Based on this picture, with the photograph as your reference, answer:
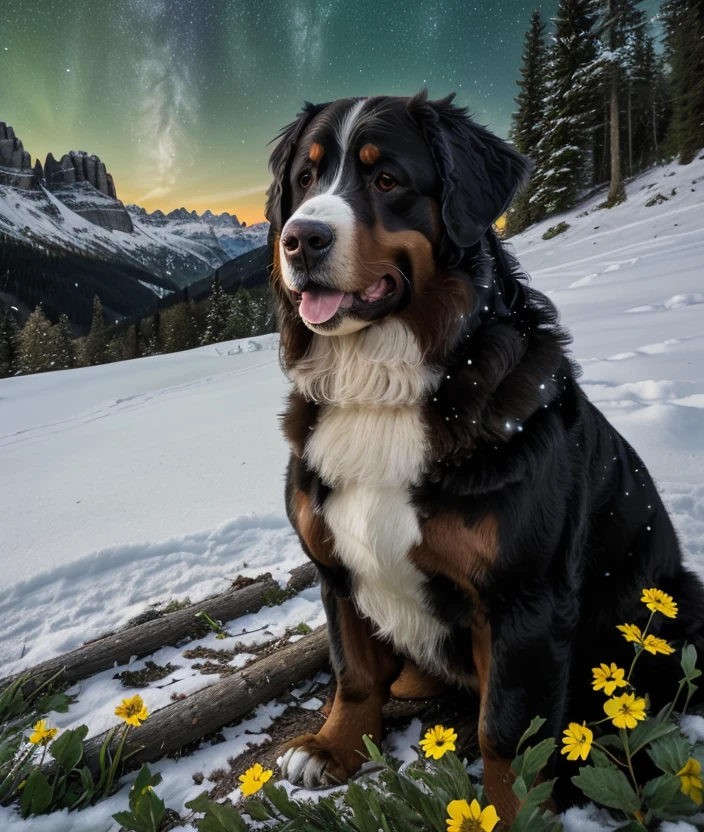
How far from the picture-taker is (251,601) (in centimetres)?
300

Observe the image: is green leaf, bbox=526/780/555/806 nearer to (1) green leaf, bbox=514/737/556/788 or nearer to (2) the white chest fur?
(1) green leaf, bbox=514/737/556/788

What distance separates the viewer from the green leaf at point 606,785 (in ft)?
4.41

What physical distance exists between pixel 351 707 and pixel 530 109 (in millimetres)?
31343

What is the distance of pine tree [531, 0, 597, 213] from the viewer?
888 inches

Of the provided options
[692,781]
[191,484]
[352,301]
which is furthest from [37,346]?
[692,781]

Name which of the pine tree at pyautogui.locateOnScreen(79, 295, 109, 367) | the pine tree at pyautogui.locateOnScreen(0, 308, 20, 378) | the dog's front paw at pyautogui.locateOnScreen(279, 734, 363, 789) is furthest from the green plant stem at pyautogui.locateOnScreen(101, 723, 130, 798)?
the pine tree at pyautogui.locateOnScreen(79, 295, 109, 367)

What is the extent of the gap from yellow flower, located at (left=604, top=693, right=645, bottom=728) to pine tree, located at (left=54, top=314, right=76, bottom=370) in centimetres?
4416

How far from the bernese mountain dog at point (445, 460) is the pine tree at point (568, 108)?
24372 mm

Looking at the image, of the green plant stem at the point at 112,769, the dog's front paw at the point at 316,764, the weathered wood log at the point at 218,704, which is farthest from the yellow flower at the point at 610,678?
the green plant stem at the point at 112,769

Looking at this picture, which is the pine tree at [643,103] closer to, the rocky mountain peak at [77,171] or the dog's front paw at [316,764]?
the dog's front paw at [316,764]

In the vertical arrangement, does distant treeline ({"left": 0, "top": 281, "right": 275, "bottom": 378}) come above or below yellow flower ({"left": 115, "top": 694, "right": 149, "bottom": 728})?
below

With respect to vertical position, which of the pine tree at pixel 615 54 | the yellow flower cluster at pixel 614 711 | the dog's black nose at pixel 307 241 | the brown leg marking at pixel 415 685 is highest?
the pine tree at pixel 615 54

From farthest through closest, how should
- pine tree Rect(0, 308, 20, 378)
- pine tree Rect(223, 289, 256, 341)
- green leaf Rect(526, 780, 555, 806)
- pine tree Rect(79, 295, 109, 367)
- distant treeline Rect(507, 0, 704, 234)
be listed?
pine tree Rect(79, 295, 109, 367)
pine tree Rect(0, 308, 20, 378)
pine tree Rect(223, 289, 256, 341)
distant treeline Rect(507, 0, 704, 234)
green leaf Rect(526, 780, 555, 806)

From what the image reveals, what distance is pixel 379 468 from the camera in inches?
69.9
